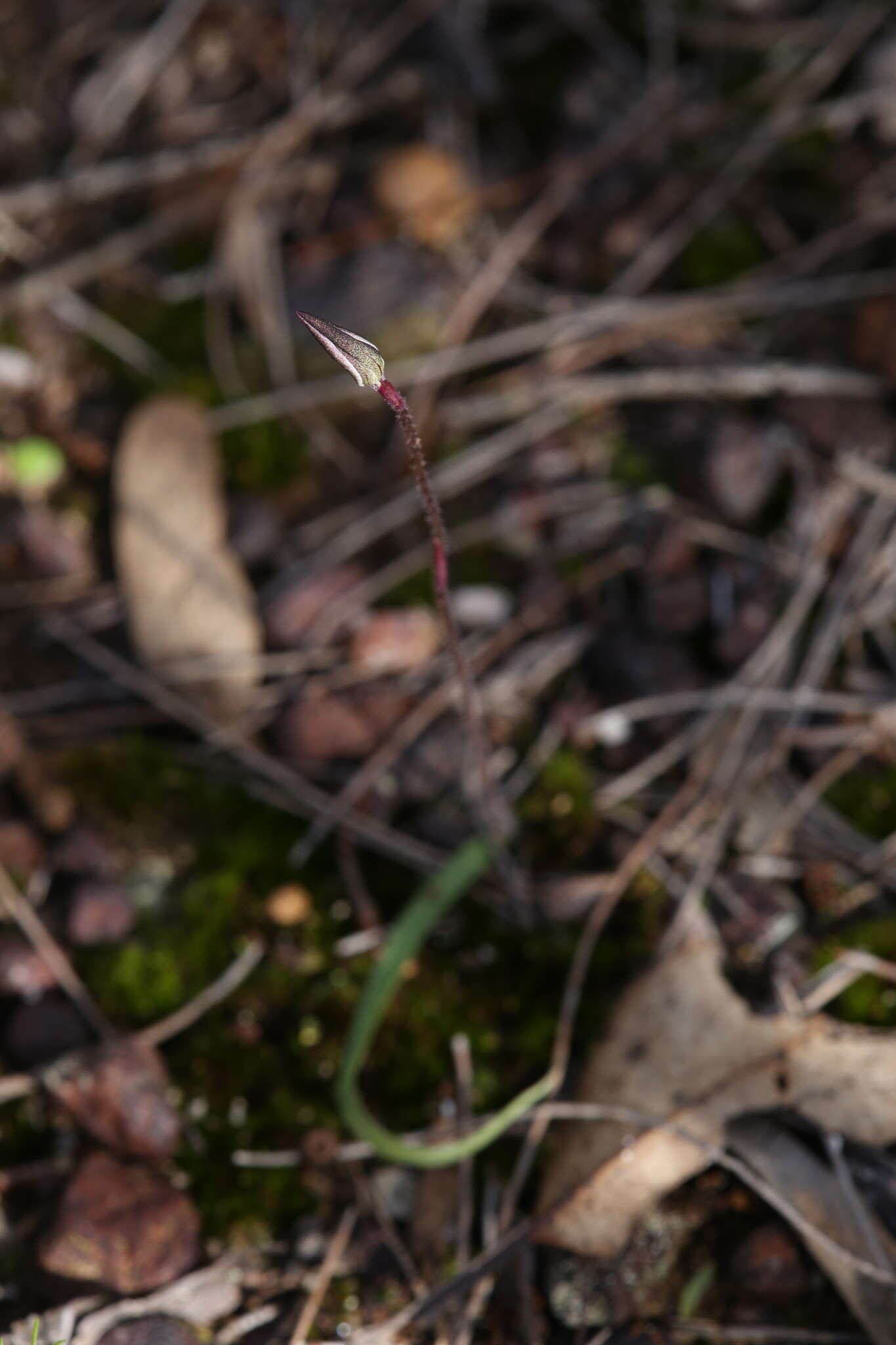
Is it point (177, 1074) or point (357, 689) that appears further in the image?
point (357, 689)

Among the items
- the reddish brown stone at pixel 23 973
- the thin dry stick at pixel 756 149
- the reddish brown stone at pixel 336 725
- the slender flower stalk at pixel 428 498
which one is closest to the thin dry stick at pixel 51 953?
the reddish brown stone at pixel 23 973

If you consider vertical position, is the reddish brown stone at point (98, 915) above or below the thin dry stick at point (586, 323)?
below

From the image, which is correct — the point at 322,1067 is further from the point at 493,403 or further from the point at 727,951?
the point at 493,403

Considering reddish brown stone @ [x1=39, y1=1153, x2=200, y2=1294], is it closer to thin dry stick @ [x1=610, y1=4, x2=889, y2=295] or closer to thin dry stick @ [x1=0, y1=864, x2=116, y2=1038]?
thin dry stick @ [x1=0, y1=864, x2=116, y2=1038]

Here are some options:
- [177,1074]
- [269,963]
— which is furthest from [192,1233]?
[269,963]

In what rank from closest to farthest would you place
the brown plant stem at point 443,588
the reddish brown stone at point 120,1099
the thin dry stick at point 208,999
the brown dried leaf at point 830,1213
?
the brown plant stem at point 443,588, the brown dried leaf at point 830,1213, the reddish brown stone at point 120,1099, the thin dry stick at point 208,999

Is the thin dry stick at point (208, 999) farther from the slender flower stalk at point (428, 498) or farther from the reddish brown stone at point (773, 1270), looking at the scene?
the reddish brown stone at point (773, 1270)

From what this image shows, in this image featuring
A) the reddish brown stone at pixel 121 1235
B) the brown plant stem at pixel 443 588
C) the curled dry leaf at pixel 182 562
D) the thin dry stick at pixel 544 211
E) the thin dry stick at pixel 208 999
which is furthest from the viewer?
the thin dry stick at pixel 544 211

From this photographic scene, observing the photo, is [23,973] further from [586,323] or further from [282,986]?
[586,323]
